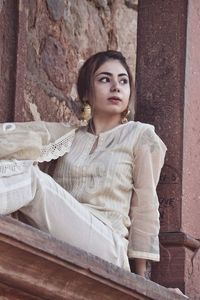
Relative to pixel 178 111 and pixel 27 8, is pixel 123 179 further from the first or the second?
pixel 27 8

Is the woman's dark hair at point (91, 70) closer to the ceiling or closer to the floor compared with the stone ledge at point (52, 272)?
closer to the ceiling

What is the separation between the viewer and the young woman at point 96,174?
226 inches

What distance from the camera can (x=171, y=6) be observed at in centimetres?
678

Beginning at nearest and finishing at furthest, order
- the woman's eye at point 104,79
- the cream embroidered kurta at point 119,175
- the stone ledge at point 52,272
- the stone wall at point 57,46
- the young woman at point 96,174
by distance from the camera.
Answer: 1. the stone ledge at point 52,272
2. the young woman at point 96,174
3. the cream embroidered kurta at point 119,175
4. the woman's eye at point 104,79
5. the stone wall at point 57,46

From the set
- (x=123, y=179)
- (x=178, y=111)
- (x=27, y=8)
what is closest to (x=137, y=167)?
(x=123, y=179)

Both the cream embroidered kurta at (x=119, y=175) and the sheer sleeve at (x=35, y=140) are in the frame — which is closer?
the sheer sleeve at (x=35, y=140)

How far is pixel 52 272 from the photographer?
552 cm

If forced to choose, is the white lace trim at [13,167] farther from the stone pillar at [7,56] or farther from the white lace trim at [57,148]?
the stone pillar at [7,56]

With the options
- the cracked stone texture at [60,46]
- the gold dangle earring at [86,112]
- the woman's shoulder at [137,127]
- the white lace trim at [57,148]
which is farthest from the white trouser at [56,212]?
the cracked stone texture at [60,46]

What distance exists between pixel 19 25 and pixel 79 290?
6.22ft

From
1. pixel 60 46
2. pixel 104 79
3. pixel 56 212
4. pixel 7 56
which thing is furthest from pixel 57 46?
pixel 56 212

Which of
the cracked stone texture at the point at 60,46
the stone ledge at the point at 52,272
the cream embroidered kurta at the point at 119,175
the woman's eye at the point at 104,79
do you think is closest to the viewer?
the stone ledge at the point at 52,272

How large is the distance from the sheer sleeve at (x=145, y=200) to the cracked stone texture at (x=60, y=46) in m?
1.28

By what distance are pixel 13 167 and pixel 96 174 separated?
1.81 ft
